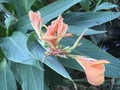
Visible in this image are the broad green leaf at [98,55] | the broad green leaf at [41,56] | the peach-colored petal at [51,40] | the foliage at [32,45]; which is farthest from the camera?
the broad green leaf at [98,55]

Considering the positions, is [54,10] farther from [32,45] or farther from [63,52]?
[63,52]

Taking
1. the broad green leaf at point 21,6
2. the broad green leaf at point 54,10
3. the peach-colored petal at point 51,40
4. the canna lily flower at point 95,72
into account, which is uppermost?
the broad green leaf at point 21,6

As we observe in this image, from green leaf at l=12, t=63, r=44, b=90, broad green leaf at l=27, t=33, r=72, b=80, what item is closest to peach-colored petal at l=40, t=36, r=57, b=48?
broad green leaf at l=27, t=33, r=72, b=80

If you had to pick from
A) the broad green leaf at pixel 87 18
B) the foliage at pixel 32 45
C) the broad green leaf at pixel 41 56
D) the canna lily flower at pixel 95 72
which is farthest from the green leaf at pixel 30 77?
the canna lily flower at pixel 95 72

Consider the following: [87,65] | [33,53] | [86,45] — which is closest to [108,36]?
[86,45]

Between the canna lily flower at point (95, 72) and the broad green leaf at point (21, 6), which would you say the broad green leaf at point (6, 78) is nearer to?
the broad green leaf at point (21, 6)

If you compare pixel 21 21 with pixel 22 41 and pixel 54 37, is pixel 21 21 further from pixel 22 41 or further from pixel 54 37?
pixel 54 37

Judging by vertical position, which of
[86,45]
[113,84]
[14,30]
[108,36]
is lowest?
[113,84]
